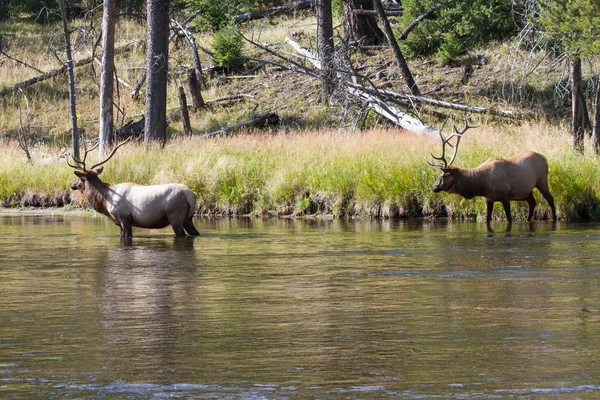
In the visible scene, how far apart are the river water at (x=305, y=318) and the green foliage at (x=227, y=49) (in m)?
21.9

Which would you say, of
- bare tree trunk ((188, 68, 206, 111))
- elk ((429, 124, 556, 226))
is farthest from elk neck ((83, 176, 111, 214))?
bare tree trunk ((188, 68, 206, 111))

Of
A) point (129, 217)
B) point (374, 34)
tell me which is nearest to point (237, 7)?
point (374, 34)

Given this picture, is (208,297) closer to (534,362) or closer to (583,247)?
(534,362)

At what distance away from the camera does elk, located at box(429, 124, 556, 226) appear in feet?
58.7

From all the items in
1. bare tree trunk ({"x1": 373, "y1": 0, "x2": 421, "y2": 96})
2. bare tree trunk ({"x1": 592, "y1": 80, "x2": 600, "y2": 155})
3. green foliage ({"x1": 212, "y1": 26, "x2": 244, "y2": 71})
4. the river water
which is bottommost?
the river water

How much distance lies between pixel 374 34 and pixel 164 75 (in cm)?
1138

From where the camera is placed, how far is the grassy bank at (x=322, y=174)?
64.2 feet

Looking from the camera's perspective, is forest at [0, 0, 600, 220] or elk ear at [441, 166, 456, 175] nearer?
elk ear at [441, 166, 456, 175]

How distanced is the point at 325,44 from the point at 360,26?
572 centimetres

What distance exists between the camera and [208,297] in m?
10.4

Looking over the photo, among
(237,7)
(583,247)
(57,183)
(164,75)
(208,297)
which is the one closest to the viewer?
(208,297)

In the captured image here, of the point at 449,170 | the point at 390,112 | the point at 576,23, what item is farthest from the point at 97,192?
the point at 390,112

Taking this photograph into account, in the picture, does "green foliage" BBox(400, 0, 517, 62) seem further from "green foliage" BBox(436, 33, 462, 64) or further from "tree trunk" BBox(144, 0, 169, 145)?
"tree trunk" BBox(144, 0, 169, 145)

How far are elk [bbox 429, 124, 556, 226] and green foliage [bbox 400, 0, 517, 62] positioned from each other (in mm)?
12357
